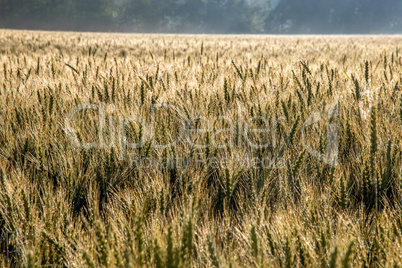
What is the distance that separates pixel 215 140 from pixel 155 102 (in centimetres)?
56

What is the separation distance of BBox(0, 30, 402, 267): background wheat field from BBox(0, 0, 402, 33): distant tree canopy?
168 feet

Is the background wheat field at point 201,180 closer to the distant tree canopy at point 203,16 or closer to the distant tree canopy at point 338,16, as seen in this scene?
the distant tree canopy at point 203,16

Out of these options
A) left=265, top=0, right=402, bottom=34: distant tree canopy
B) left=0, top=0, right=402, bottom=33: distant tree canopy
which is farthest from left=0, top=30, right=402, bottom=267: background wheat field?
left=265, top=0, right=402, bottom=34: distant tree canopy

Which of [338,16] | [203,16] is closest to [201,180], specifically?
[203,16]

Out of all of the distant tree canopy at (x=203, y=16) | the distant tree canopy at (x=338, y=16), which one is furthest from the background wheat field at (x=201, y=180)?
the distant tree canopy at (x=338, y=16)

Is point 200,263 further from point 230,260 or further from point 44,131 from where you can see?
point 44,131

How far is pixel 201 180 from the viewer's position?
1.01 metres

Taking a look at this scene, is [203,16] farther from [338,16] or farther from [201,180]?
[201,180]

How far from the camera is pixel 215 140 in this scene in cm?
135

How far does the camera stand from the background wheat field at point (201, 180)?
2.43 feet

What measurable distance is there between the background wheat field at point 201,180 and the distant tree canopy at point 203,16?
51.3 m

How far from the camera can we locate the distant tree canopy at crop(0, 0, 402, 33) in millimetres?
45750

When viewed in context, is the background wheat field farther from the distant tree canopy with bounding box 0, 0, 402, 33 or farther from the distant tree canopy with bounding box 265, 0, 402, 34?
the distant tree canopy with bounding box 265, 0, 402, 34

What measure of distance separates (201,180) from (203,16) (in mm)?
66144
